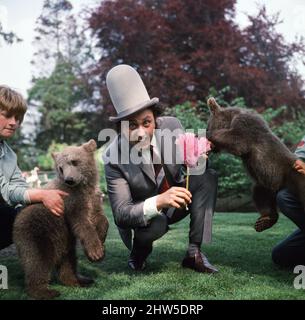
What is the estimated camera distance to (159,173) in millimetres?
3916

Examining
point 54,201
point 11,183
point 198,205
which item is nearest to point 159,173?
point 198,205

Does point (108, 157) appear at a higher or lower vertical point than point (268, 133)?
lower

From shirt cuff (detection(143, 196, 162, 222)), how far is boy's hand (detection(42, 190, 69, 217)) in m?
0.63

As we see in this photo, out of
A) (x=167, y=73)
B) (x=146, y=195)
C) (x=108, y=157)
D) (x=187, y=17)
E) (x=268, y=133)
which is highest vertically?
(x=187, y=17)

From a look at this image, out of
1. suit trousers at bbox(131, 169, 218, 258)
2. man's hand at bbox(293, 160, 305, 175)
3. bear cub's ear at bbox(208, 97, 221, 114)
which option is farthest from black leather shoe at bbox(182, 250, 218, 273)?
bear cub's ear at bbox(208, 97, 221, 114)

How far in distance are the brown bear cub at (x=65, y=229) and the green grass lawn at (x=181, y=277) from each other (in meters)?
0.15

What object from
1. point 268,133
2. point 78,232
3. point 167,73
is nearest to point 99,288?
point 78,232

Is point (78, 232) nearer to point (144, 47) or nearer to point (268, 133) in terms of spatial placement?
point (268, 133)

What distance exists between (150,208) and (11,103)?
1483mm

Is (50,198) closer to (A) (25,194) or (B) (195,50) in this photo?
(A) (25,194)
